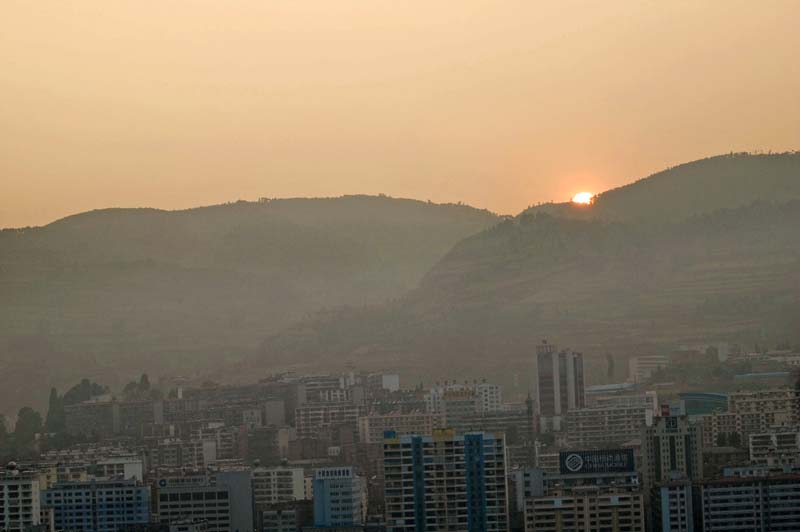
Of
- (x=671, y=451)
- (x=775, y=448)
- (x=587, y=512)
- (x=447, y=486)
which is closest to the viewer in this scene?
(x=587, y=512)

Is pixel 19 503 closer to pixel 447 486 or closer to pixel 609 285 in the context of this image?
pixel 447 486

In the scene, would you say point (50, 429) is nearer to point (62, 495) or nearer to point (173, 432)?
point (173, 432)

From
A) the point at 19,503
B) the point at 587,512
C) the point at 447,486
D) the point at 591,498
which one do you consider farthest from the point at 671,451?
the point at 19,503

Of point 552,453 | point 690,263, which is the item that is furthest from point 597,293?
point 552,453

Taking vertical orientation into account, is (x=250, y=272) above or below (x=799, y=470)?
above

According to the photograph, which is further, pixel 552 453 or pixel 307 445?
pixel 307 445

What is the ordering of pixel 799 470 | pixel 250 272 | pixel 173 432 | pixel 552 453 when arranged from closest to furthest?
1. pixel 799 470
2. pixel 552 453
3. pixel 173 432
4. pixel 250 272
